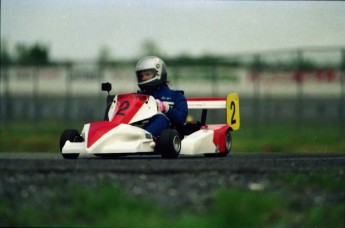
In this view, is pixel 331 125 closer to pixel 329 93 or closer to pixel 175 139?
pixel 329 93

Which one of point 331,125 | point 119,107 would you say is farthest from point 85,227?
point 331,125

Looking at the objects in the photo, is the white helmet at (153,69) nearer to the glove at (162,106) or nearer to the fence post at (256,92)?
the glove at (162,106)

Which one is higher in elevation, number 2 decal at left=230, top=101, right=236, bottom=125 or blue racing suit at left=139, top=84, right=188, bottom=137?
blue racing suit at left=139, top=84, right=188, bottom=137

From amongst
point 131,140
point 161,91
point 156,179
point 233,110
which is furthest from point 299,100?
point 156,179

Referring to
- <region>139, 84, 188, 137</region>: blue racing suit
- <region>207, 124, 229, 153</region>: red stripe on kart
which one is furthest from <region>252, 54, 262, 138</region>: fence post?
<region>139, 84, 188, 137</region>: blue racing suit

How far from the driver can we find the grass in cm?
524

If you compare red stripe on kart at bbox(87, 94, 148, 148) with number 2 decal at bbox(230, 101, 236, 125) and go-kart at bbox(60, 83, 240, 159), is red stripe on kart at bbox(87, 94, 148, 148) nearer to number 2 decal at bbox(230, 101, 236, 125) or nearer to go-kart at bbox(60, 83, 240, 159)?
go-kart at bbox(60, 83, 240, 159)

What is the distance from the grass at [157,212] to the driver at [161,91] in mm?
5235

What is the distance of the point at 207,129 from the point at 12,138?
10872mm

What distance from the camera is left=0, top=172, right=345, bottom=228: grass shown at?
7227 mm

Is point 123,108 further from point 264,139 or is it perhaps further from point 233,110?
point 264,139

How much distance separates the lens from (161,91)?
44.6 ft

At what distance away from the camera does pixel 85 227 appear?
7207mm

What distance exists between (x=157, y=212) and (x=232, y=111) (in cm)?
781
